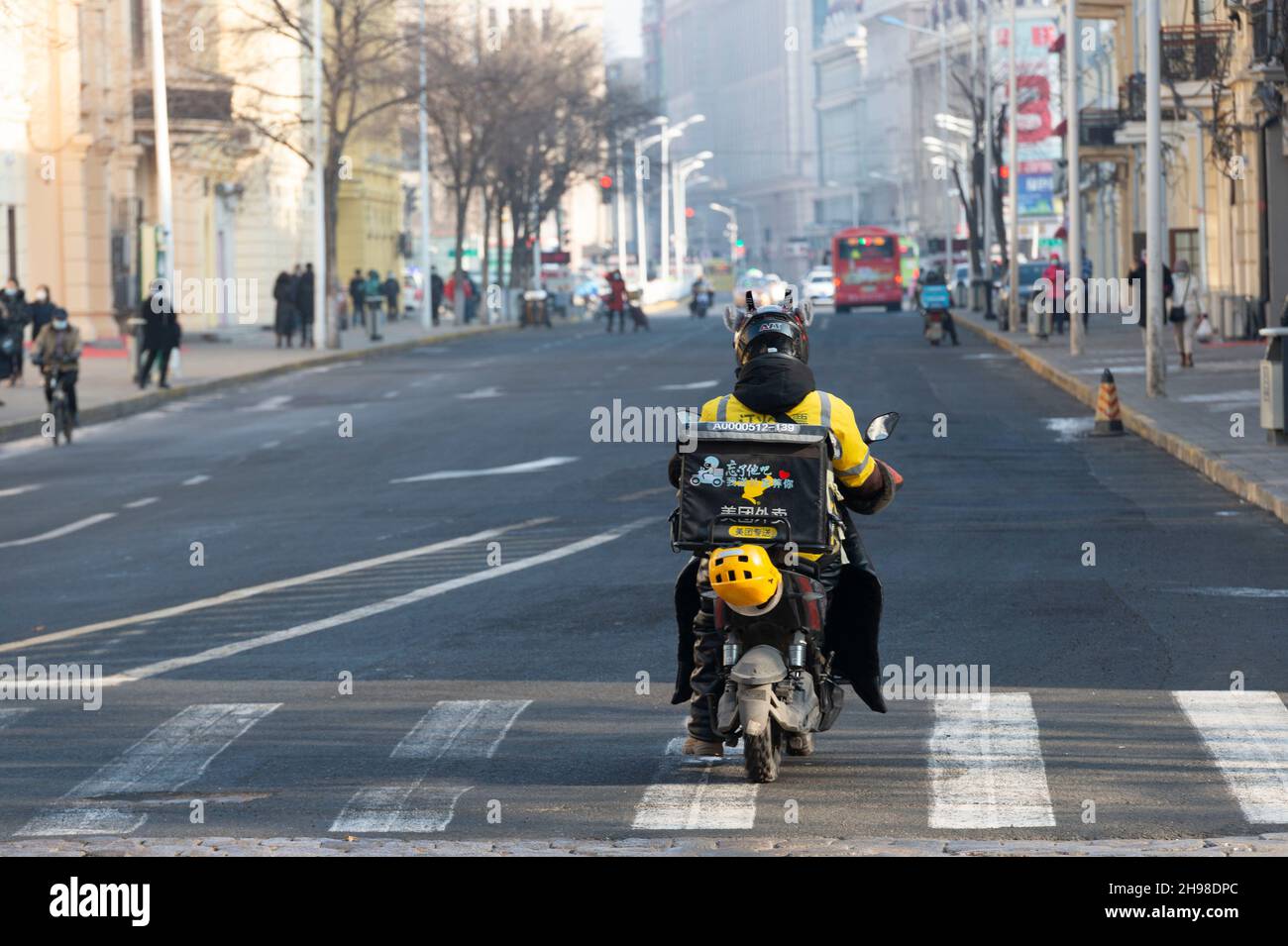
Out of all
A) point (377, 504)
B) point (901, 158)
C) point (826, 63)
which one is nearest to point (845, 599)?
point (377, 504)

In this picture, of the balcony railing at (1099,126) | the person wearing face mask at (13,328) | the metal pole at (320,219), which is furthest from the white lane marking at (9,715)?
the balcony railing at (1099,126)

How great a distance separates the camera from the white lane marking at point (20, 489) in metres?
22.3

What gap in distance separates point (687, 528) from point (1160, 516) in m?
9.69

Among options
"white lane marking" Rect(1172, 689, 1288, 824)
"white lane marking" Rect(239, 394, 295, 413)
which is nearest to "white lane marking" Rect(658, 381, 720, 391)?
"white lane marking" Rect(239, 394, 295, 413)

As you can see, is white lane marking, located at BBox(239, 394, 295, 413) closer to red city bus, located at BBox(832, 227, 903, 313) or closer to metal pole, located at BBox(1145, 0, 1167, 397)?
metal pole, located at BBox(1145, 0, 1167, 397)

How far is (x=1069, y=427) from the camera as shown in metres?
26.4

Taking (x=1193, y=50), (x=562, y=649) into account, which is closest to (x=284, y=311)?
(x=1193, y=50)

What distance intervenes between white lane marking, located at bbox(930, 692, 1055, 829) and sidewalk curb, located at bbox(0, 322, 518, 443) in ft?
68.7

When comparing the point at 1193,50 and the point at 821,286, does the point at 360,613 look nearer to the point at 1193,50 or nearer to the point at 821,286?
the point at 1193,50

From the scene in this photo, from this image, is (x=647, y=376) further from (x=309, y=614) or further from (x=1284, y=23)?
(x=309, y=614)

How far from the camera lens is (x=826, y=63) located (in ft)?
646

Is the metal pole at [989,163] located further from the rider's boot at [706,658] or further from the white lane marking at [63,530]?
the rider's boot at [706,658]

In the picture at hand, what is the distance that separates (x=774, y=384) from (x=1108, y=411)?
55.9 ft

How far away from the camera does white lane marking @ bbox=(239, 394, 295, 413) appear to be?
34.3m
